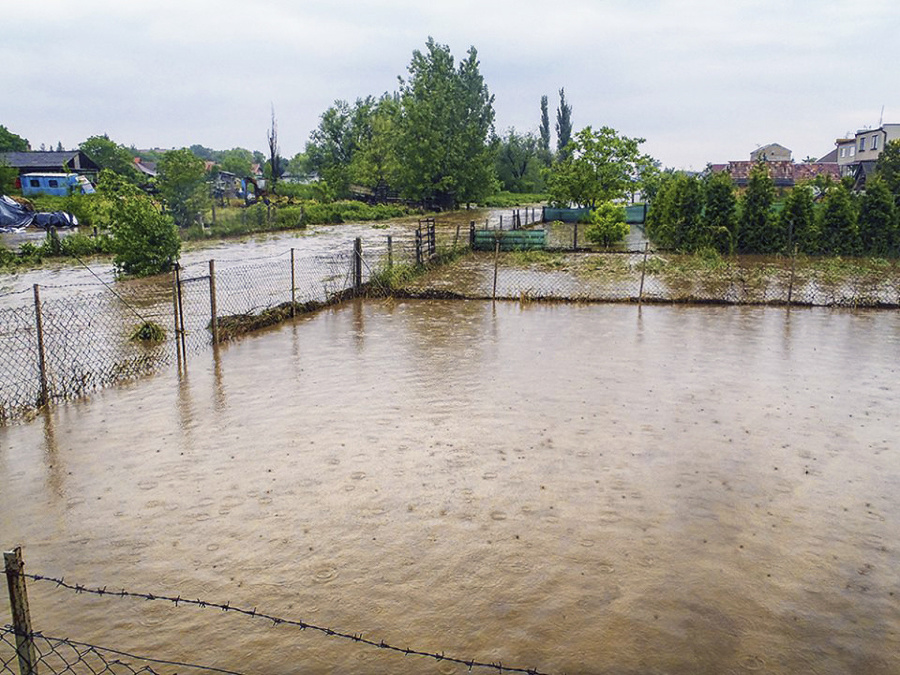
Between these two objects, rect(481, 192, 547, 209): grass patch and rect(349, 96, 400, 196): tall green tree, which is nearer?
rect(349, 96, 400, 196): tall green tree

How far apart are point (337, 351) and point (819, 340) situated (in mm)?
8899

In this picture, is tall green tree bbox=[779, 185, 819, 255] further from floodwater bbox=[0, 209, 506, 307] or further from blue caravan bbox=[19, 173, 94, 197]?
blue caravan bbox=[19, 173, 94, 197]

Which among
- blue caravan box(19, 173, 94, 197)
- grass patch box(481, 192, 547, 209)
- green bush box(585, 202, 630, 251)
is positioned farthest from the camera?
grass patch box(481, 192, 547, 209)

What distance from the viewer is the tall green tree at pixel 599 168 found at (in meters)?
38.6

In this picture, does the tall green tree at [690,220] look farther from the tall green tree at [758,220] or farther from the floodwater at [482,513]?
the floodwater at [482,513]

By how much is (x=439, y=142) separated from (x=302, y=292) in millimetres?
44659

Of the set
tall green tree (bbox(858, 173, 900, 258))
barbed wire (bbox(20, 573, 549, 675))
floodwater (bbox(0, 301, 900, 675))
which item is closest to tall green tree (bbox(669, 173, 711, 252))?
tall green tree (bbox(858, 173, 900, 258))

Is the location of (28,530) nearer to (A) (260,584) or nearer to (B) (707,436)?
(A) (260,584)

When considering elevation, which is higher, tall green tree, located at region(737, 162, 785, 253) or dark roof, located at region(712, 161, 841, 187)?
dark roof, located at region(712, 161, 841, 187)

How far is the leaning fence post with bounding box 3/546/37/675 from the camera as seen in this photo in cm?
292

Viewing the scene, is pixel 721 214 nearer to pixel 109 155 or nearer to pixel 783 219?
pixel 783 219

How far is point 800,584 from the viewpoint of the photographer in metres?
5.34

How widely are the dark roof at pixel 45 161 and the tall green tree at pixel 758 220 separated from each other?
184ft

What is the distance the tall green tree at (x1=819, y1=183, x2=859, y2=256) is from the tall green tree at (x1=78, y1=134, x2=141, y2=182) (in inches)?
2673
